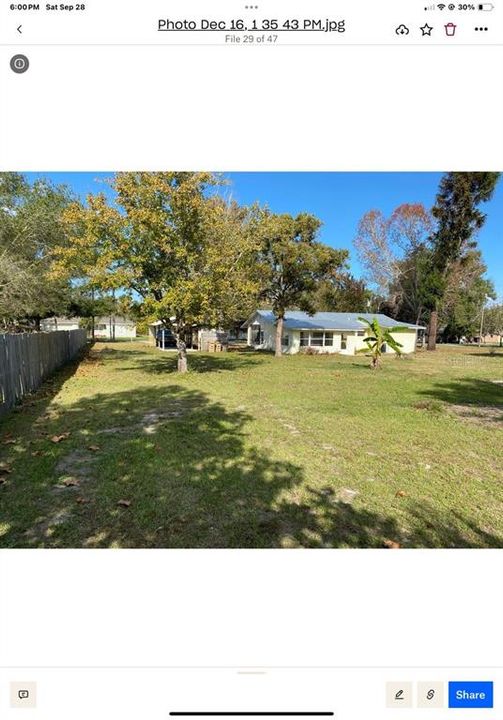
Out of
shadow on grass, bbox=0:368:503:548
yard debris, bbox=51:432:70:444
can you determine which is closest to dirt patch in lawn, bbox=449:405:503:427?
shadow on grass, bbox=0:368:503:548

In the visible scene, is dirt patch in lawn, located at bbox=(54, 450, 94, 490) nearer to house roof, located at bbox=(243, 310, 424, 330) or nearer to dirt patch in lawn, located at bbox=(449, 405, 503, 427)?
dirt patch in lawn, located at bbox=(449, 405, 503, 427)

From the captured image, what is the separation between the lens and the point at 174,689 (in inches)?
41.5

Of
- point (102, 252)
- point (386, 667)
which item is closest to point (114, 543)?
point (386, 667)

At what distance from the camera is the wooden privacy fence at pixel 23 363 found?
291 inches

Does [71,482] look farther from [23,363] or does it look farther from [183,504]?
[23,363]

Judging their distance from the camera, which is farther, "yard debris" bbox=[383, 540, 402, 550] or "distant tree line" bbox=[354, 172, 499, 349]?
"distant tree line" bbox=[354, 172, 499, 349]

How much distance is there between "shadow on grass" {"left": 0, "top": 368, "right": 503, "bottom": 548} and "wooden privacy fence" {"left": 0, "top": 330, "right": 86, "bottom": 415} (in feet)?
7.59

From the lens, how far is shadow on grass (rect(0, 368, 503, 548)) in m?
2.92

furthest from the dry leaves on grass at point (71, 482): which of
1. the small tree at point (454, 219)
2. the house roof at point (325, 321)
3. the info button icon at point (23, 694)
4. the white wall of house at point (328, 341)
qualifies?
the small tree at point (454, 219)

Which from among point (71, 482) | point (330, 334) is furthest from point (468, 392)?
point (330, 334)
